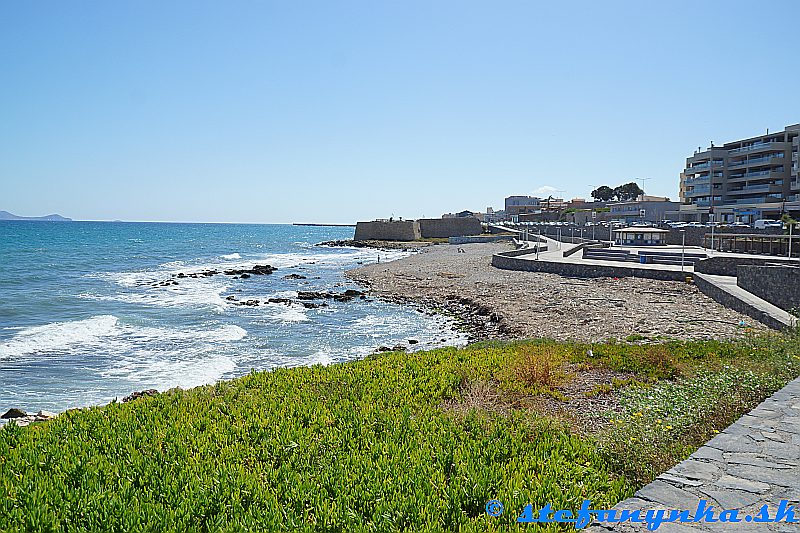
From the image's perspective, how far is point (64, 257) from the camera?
60.0 metres

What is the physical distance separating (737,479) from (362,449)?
362 centimetres

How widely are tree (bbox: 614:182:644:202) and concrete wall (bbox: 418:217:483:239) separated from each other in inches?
1958

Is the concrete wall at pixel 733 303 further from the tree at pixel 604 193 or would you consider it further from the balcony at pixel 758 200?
the tree at pixel 604 193

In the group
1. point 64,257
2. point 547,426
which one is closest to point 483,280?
point 547,426

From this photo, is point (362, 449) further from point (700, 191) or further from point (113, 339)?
point (700, 191)

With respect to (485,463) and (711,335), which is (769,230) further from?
(485,463)

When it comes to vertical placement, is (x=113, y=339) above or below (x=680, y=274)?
below

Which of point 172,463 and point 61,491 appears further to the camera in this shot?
point 172,463

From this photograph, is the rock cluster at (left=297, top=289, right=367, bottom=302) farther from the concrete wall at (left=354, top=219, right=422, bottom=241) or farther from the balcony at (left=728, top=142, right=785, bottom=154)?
the concrete wall at (left=354, top=219, right=422, bottom=241)

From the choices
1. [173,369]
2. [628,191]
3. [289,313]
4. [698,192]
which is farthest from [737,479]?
[628,191]

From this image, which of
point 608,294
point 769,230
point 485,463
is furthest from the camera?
point 769,230

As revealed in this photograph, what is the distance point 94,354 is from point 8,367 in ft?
7.12

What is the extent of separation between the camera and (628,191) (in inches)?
5138

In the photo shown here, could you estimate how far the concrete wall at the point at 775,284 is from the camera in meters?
16.5
